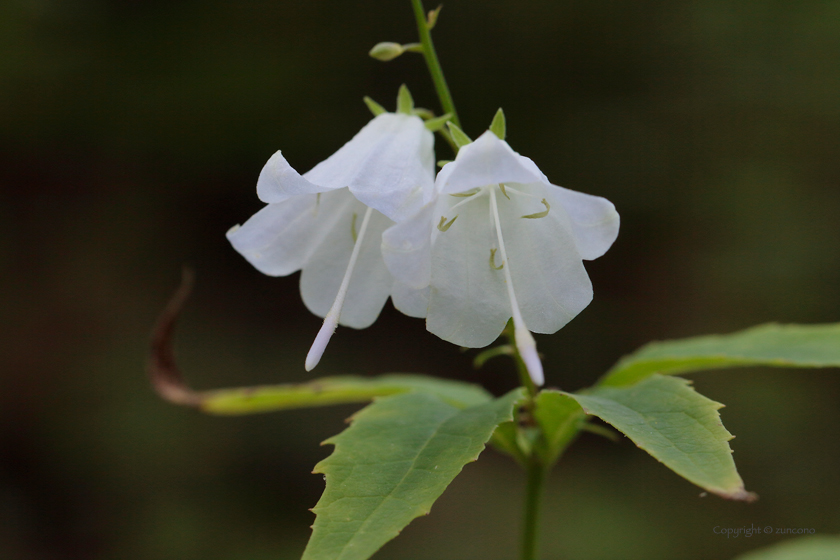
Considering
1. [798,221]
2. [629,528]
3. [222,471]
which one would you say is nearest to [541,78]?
[798,221]

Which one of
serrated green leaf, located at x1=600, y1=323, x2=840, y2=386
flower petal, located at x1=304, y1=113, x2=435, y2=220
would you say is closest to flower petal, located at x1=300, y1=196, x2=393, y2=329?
flower petal, located at x1=304, y1=113, x2=435, y2=220

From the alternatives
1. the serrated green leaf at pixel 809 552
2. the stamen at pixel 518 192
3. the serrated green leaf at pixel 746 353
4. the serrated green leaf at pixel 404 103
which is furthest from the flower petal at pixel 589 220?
the serrated green leaf at pixel 809 552

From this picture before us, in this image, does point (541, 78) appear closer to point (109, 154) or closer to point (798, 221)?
point (798, 221)

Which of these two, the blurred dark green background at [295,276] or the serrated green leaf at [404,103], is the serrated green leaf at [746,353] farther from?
the blurred dark green background at [295,276]

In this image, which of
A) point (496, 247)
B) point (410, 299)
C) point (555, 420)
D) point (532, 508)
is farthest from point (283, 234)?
point (532, 508)

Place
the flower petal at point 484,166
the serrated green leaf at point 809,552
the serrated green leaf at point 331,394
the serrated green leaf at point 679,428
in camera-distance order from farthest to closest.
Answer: the serrated green leaf at point 809,552, the serrated green leaf at point 331,394, the flower petal at point 484,166, the serrated green leaf at point 679,428

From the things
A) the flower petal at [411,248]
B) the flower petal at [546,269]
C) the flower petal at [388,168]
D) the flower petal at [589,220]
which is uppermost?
the flower petal at [388,168]

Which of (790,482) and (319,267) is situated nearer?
(319,267)
